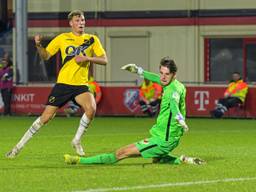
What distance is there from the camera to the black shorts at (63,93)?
50.6 ft

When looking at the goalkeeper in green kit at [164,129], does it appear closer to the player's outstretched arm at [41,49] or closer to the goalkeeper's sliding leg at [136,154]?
the goalkeeper's sliding leg at [136,154]

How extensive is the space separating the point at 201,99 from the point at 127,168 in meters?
17.1

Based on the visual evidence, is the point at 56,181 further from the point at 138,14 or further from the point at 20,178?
the point at 138,14

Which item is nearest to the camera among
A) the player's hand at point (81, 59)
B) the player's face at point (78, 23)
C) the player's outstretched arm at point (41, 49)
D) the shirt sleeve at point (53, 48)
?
the player's outstretched arm at point (41, 49)

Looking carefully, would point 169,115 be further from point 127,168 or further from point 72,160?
point 72,160

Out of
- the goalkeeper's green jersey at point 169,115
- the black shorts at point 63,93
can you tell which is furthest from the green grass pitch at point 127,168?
the black shorts at point 63,93

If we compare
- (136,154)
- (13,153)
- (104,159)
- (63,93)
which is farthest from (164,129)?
(13,153)

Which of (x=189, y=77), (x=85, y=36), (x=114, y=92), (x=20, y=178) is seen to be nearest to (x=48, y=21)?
(x=189, y=77)

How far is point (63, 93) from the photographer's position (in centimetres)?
1552

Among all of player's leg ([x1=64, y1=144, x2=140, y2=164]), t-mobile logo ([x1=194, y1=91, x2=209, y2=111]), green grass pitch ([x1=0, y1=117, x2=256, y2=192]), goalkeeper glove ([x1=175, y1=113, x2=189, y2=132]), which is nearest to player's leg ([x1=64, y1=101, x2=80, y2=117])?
t-mobile logo ([x1=194, y1=91, x2=209, y2=111])

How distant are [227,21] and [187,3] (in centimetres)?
169

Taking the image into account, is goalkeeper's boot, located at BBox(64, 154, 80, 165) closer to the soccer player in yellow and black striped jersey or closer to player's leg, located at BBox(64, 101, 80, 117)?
the soccer player in yellow and black striped jersey

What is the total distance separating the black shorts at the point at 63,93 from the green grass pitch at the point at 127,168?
2.72 feet

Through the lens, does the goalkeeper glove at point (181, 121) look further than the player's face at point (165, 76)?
No
